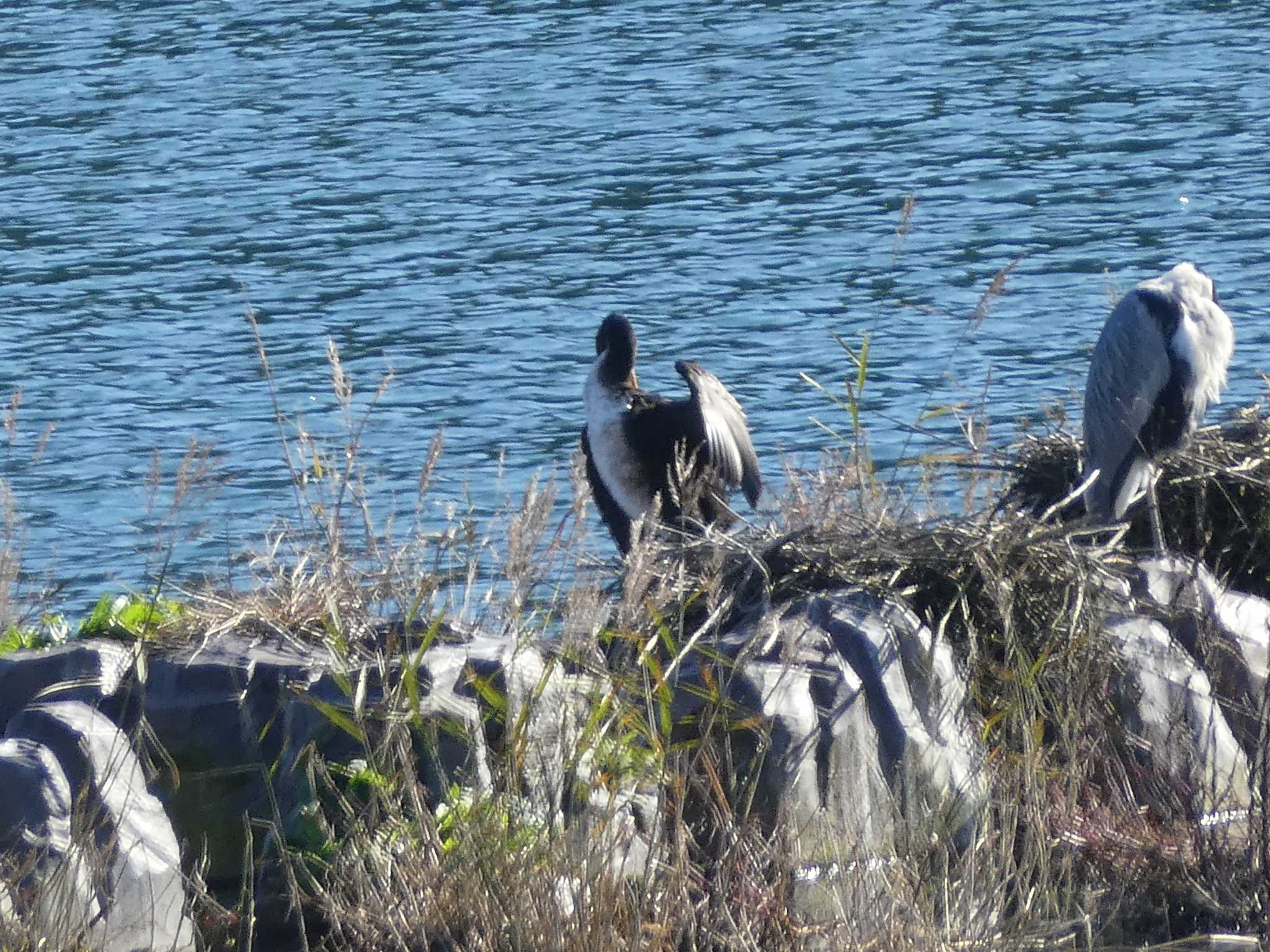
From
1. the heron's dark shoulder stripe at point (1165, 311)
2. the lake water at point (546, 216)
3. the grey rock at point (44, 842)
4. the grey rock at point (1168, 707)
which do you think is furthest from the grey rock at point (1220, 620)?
the grey rock at point (44, 842)

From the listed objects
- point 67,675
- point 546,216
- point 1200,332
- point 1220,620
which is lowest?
point 546,216

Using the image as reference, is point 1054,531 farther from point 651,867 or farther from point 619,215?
point 619,215

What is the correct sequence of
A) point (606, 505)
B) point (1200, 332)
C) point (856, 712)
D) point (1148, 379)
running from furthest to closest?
point (606, 505) → point (1200, 332) → point (1148, 379) → point (856, 712)

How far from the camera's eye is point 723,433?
270 inches

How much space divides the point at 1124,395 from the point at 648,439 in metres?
1.70

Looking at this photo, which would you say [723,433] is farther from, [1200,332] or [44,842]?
[44,842]

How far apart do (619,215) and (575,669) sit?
44.2ft

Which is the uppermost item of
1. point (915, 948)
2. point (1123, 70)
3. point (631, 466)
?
point (915, 948)

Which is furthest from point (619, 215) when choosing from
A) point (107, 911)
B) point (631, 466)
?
point (107, 911)

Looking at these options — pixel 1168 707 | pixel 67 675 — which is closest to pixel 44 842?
pixel 67 675

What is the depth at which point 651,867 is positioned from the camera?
12.5 ft

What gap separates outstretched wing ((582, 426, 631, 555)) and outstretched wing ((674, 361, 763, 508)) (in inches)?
23.9

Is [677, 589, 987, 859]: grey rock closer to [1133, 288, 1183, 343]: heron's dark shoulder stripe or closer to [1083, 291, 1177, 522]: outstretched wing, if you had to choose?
[1083, 291, 1177, 522]: outstretched wing

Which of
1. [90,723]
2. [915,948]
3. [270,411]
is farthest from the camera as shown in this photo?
[270,411]
